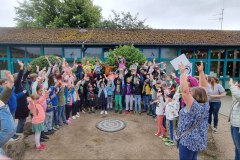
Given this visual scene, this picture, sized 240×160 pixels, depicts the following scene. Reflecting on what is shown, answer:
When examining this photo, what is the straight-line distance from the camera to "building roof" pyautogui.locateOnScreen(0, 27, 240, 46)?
46.4ft

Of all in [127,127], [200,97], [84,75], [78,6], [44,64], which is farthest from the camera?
[78,6]

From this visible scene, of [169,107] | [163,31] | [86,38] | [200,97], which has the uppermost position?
[163,31]

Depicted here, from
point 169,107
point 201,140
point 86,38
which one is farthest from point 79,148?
point 86,38

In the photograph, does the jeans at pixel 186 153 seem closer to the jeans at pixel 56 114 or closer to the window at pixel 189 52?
the jeans at pixel 56 114

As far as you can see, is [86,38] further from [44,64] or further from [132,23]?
[132,23]

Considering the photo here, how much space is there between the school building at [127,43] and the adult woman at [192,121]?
1166cm

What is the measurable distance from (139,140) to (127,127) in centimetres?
103

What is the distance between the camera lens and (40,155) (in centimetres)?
477

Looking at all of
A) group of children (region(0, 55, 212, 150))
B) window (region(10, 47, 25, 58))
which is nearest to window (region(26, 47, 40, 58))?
window (region(10, 47, 25, 58))

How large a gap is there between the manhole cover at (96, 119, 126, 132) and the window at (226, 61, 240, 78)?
12.5 m

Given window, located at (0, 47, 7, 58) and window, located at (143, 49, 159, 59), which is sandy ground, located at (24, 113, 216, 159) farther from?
window, located at (0, 47, 7, 58)

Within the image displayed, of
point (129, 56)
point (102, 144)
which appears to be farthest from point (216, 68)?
point (102, 144)

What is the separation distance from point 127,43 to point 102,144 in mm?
9956

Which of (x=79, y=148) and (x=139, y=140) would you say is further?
(x=139, y=140)
